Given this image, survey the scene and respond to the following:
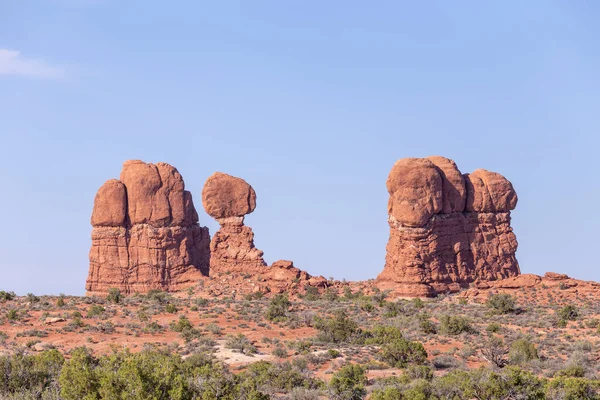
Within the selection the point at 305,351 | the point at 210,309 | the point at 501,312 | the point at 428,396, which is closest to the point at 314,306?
the point at 210,309

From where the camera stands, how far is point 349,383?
157 ft

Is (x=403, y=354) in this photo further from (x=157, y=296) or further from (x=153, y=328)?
(x=157, y=296)

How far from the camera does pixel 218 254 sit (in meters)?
89.1

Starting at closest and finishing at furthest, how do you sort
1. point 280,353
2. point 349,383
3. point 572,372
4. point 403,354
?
point 349,383
point 572,372
point 403,354
point 280,353

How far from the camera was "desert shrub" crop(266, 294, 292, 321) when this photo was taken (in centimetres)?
6925

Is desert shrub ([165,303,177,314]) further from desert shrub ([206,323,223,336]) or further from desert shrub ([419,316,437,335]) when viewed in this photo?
desert shrub ([419,316,437,335])

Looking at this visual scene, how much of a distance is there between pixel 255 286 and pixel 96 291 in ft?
48.8

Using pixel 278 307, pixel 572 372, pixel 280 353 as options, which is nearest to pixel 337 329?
pixel 280 353

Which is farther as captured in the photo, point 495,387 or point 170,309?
point 170,309

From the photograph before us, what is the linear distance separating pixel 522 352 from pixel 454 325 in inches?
315

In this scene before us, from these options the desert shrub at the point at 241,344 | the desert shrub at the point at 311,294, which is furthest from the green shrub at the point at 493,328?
the desert shrub at the point at 311,294

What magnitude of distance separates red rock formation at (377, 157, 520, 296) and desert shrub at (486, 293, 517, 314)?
7623 mm

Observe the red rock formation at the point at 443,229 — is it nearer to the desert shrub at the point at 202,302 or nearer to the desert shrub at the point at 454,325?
the desert shrub at the point at 202,302

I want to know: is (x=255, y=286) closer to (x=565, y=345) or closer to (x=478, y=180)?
(x=478, y=180)
